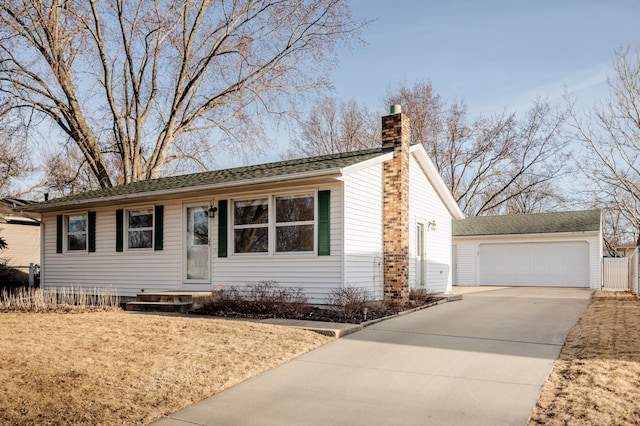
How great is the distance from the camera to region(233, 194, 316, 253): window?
11.1 m

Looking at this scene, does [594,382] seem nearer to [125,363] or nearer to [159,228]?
[125,363]

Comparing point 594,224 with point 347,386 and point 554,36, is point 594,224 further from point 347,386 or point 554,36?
point 347,386

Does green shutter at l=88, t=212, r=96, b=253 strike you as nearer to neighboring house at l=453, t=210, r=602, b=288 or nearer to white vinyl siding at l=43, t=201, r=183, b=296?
white vinyl siding at l=43, t=201, r=183, b=296

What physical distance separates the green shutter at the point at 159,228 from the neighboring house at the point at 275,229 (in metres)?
0.03

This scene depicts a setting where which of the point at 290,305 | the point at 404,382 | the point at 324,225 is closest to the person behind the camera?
the point at 404,382

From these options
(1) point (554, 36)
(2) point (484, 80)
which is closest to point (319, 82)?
(2) point (484, 80)

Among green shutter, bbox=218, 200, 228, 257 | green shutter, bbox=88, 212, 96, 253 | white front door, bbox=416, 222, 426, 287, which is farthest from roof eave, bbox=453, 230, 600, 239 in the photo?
green shutter, bbox=88, 212, 96, 253

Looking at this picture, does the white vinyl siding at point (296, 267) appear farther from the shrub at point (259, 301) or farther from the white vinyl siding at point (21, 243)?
the white vinyl siding at point (21, 243)

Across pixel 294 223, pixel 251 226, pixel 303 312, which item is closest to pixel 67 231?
pixel 251 226

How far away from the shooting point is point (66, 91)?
20.7m

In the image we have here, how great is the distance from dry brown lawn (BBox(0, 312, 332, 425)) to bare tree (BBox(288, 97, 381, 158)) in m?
25.0

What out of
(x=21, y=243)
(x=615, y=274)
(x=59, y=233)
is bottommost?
(x=615, y=274)

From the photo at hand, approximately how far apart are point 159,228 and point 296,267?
14.1 feet

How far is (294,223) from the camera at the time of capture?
11148 millimetres
